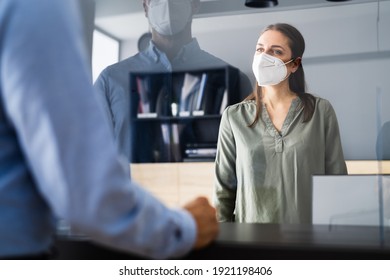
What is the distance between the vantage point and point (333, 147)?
1.38 metres

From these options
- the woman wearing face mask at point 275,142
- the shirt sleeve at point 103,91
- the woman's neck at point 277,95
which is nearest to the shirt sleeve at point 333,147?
the woman wearing face mask at point 275,142

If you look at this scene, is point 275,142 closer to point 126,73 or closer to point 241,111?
point 241,111

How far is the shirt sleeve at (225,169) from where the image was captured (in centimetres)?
143

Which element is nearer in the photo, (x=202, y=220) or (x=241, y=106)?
(x=202, y=220)

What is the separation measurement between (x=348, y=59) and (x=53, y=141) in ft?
3.36

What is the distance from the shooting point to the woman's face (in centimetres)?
142

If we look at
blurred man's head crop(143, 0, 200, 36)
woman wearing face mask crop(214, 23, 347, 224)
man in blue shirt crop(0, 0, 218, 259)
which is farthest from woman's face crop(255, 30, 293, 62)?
man in blue shirt crop(0, 0, 218, 259)

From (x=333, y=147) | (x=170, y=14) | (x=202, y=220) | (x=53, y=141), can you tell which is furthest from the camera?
(x=170, y=14)

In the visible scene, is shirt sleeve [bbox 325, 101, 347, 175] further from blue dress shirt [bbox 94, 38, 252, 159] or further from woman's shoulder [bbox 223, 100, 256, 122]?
blue dress shirt [bbox 94, 38, 252, 159]

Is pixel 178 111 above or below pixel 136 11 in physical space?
below

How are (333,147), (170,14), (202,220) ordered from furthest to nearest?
(170,14) → (333,147) → (202,220)

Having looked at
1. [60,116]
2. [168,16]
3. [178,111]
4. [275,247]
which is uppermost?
[168,16]

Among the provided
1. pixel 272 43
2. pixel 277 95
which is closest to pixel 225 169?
pixel 277 95

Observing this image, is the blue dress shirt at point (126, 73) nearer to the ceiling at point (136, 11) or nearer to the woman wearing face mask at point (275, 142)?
the ceiling at point (136, 11)
